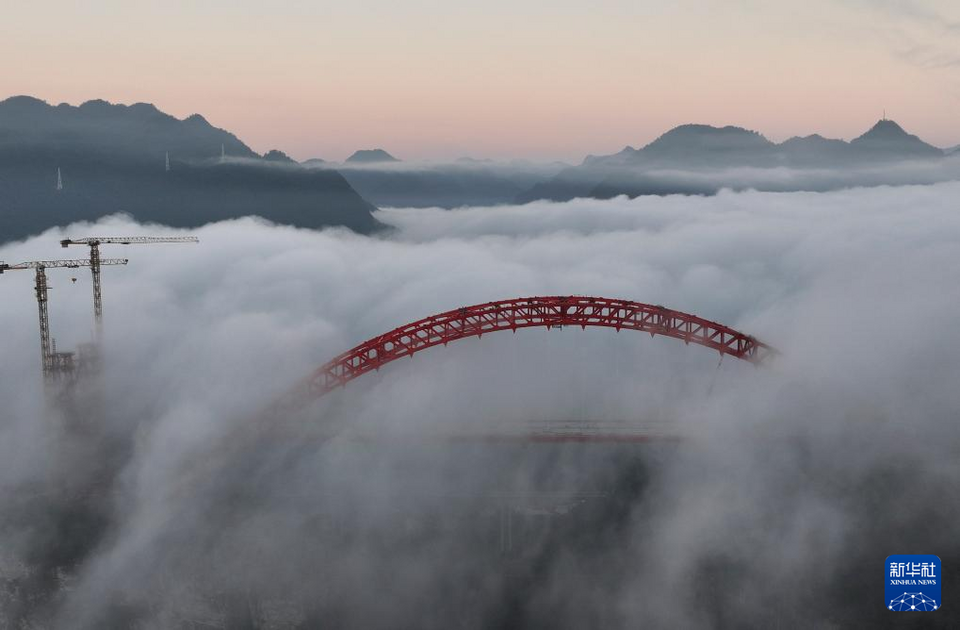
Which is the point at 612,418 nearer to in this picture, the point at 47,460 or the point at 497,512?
the point at 497,512

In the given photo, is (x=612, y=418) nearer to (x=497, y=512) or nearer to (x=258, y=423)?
(x=497, y=512)

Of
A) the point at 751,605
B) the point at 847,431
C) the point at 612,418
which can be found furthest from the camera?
the point at 612,418

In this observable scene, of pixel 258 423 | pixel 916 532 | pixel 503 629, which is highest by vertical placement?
pixel 258 423

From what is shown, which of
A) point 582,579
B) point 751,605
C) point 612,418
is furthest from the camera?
point 612,418

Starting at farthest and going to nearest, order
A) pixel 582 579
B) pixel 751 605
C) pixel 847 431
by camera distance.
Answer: pixel 847 431, pixel 582 579, pixel 751 605

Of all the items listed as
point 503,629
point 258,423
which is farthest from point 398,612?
point 258,423

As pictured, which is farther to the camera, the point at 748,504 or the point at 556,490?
the point at 556,490

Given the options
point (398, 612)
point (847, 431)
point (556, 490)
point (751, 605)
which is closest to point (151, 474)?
point (398, 612)

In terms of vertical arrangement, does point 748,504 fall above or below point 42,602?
above

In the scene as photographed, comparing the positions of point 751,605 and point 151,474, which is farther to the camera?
point 151,474
